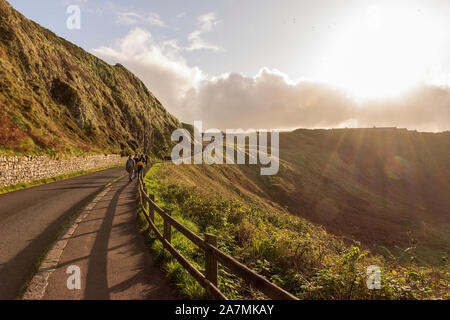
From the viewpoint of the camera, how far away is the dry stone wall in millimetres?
15508

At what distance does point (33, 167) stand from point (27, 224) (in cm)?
1234

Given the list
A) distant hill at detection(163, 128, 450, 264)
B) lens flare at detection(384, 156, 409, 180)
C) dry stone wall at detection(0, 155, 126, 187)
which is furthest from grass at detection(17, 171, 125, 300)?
lens flare at detection(384, 156, 409, 180)

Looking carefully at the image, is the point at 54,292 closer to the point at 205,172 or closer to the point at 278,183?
the point at 205,172

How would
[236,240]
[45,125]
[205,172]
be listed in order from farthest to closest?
[205,172] → [45,125] → [236,240]

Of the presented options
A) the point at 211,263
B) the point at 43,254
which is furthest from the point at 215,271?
the point at 43,254

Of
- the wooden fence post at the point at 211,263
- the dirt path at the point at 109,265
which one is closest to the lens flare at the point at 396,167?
the dirt path at the point at 109,265

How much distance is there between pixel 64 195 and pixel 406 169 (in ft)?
315

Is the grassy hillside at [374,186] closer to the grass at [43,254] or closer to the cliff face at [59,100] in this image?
the grass at [43,254]

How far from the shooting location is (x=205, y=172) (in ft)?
127

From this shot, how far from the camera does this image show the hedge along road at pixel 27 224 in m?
5.12

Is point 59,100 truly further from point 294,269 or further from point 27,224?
point 294,269

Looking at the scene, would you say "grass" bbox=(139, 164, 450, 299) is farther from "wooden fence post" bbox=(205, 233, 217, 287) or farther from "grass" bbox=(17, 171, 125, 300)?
"grass" bbox=(17, 171, 125, 300)

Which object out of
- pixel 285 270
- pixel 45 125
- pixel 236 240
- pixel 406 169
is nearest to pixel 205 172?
pixel 45 125

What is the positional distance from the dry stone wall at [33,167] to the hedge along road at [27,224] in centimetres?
176
